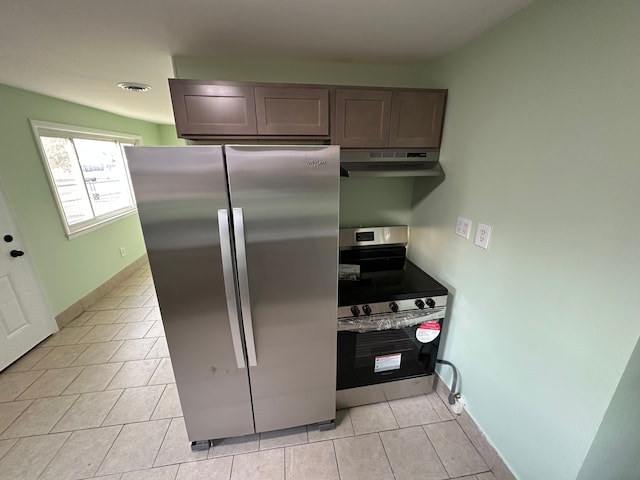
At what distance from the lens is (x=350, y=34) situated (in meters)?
1.35

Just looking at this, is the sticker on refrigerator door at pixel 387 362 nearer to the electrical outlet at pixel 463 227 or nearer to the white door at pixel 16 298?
the electrical outlet at pixel 463 227

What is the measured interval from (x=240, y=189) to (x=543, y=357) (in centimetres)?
157

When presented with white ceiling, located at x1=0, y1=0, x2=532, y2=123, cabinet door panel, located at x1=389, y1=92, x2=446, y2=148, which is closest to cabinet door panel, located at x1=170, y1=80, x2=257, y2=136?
white ceiling, located at x1=0, y1=0, x2=532, y2=123

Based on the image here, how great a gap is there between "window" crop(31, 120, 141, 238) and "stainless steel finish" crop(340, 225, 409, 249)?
121 inches

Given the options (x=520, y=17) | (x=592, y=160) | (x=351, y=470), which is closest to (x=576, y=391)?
(x=592, y=160)

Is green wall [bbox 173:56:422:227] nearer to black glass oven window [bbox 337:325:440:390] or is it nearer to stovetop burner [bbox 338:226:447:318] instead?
stovetop burner [bbox 338:226:447:318]

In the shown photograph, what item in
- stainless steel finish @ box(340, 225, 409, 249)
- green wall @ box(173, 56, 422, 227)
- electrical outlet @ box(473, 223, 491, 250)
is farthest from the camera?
stainless steel finish @ box(340, 225, 409, 249)

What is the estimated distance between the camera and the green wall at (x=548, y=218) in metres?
0.85

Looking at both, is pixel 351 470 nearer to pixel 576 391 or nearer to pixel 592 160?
pixel 576 391

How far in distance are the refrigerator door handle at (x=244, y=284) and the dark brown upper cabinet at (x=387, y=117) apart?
86 cm

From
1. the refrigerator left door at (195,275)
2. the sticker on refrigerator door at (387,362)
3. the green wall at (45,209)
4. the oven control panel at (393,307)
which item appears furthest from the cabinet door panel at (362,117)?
the green wall at (45,209)

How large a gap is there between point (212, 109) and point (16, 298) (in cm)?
256

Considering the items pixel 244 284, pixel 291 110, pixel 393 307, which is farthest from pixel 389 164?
pixel 244 284

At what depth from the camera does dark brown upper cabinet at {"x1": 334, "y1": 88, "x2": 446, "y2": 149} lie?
156 centimetres
